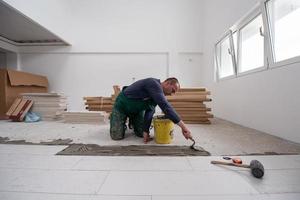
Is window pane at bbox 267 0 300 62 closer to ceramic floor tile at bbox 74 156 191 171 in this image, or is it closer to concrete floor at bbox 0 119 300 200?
concrete floor at bbox 0 119 300 200

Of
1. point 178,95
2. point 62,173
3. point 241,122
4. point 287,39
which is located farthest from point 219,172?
point 178,95

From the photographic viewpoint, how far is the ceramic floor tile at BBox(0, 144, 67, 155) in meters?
2.08

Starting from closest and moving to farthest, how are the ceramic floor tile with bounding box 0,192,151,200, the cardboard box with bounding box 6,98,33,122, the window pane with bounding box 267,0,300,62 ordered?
the ceramic floor tile with bounding box 0,192,151,200, the window pane with bounding box 267,0,300,62, the cardboard box with bounding box 6,98,33,122

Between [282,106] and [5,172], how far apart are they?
2998mm

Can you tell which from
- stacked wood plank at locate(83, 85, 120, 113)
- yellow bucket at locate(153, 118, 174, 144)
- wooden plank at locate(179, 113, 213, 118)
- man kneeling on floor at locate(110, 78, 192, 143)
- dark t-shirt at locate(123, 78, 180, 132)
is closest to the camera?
dark t-shirt at locate(123, 78, 180, 132)

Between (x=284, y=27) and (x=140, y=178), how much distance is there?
2846mm

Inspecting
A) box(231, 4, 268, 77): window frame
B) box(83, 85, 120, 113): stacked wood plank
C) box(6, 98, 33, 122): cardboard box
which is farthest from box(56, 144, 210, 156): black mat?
box(6, 98, 33, 122): cardboard box

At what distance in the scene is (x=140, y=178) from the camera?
146 cm

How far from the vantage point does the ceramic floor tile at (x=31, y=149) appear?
2082mm

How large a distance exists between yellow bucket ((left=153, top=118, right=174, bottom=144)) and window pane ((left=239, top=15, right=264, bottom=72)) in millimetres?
1961

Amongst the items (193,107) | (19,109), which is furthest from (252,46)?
(19,109)

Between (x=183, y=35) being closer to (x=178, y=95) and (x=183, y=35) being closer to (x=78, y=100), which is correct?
(x=178, y=95)

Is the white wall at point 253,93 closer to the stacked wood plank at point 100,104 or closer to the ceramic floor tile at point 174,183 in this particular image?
the ceramic floor tile at point 174,183

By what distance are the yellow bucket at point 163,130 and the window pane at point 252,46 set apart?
196 cm
